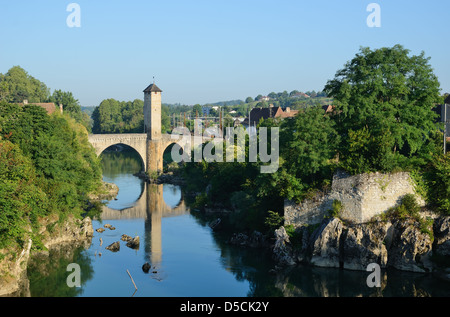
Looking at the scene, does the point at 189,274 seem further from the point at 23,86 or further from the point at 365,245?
the point at 23,86

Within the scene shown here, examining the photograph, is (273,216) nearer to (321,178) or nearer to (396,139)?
(321,178)

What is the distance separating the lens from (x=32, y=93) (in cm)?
9400

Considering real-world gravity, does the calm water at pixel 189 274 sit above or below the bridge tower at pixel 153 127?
below

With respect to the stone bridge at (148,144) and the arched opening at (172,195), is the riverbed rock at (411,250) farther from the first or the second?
the stone bridge at (148,144)

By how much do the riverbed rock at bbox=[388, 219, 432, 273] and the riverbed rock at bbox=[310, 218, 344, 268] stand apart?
105 inches

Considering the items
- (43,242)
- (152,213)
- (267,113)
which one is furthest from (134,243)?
(267,113)

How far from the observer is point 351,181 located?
98.8 feet

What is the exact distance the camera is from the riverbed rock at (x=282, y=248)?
1193 inches

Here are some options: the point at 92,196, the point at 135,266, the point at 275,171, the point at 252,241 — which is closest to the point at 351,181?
the point at 275,171

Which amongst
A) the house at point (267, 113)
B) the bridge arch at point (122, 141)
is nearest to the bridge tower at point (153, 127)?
the bridge arch at point (122, 141)

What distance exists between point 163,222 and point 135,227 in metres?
2.56

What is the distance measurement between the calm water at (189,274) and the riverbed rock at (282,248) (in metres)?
0.61

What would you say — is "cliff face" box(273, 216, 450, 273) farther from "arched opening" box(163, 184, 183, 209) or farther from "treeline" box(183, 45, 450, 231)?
"arched opening" box(163, 184, 183, 209)

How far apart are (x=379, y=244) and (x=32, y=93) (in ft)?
251
